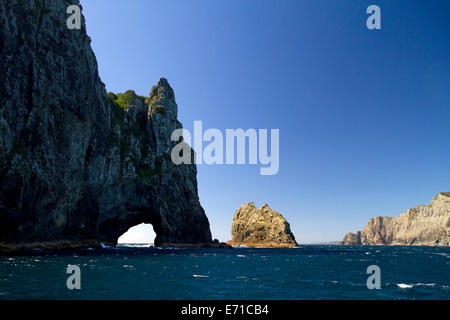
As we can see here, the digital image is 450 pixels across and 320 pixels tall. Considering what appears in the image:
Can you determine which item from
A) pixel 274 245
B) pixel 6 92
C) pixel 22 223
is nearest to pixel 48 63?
pixel 6 92

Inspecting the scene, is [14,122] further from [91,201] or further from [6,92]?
[91,201]

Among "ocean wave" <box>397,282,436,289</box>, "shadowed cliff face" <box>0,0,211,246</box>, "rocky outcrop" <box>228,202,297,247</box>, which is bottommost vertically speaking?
"rocky outcrop" <box>228,202,297,247</box>

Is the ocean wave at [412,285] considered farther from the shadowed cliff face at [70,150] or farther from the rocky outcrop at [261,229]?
Result: the rocky outcrop at [261,229]

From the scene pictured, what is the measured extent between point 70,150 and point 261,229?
404ft

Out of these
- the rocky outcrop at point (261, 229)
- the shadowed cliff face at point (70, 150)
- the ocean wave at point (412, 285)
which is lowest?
the rocky outcrop at point (261, 229)

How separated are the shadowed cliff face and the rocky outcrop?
5748 cm

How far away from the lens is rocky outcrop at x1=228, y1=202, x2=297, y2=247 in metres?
158

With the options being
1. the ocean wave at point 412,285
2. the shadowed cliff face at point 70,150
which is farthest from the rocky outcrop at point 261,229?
the ocean wave at point 412,285

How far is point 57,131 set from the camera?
2879 inches

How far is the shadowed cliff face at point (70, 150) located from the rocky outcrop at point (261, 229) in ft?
189

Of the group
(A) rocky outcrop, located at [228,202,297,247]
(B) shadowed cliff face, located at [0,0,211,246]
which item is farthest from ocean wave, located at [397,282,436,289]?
(A) rocky outcrop, located at [228,202,297,247]

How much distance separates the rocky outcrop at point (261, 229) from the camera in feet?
519

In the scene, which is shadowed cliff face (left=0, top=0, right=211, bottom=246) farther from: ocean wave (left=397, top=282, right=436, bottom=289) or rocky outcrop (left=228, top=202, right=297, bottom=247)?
ocean wave (left=397, top=282, right=436, bottom=289)

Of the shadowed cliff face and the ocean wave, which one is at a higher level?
the shadowed cliff face
